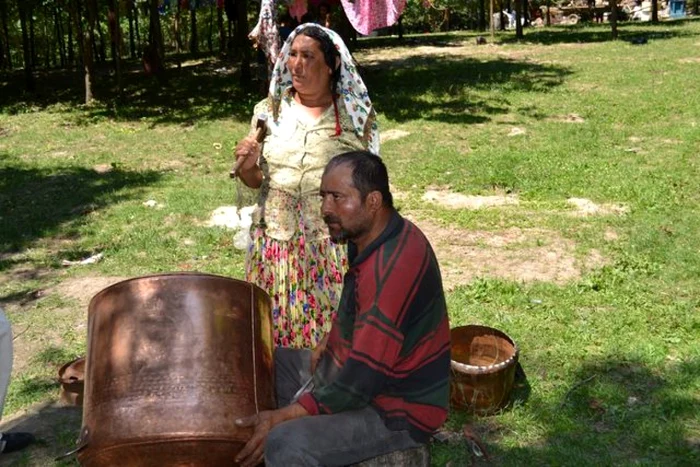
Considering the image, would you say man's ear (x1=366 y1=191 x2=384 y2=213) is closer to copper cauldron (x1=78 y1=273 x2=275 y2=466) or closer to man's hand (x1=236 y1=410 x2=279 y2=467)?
copper cauldron (x1=78 y1=273 x2=275 y2=466)

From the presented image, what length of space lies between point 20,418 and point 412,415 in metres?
2.72

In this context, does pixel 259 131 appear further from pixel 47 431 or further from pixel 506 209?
pixel 506 209

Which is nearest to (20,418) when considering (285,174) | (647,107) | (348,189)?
(285,174)

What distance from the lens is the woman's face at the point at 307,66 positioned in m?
3.36

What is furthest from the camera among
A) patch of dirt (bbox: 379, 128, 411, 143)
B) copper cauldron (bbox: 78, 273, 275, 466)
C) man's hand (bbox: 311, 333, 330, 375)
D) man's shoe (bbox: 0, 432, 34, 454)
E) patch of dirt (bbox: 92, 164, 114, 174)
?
patch of dirt (bbox: 379, 128, 411, 143)

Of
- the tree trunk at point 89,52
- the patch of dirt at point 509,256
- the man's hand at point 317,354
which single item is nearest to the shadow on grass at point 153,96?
the tree trunk at point 89,52

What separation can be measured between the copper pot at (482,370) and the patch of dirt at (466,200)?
3519 millimetres

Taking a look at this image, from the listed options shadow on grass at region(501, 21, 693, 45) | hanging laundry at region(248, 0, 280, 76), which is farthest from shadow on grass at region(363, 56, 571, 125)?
shadow on grass at region(501, 21, 693, 45)

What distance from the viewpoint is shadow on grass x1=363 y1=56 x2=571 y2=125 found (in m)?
12.3

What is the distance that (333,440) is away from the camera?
93.9 inches

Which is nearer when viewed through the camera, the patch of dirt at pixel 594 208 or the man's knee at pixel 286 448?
the man's knee at pixel 286 448

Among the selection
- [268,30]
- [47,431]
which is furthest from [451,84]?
[47,431]

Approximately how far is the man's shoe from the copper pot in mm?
2196

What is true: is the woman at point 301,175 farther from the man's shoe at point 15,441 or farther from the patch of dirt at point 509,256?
the patch of dirt at point 509,256
